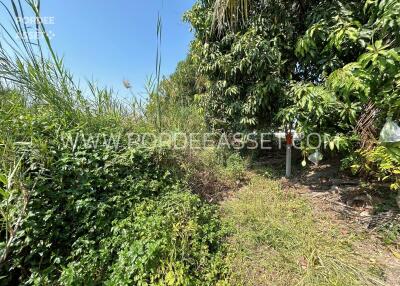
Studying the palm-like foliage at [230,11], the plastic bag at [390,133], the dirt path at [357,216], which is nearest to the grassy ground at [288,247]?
the dirt path at [357,216]

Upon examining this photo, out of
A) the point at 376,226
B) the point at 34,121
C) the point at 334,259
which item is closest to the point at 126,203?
the point at 34,121

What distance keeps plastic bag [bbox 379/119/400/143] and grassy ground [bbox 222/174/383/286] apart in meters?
0.88

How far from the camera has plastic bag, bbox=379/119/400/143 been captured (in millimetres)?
1633

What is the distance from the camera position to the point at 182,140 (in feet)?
9.10

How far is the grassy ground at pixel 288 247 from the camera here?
1.46 m

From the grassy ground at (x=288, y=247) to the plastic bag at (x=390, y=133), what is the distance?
88cm

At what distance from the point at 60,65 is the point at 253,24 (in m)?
2.27

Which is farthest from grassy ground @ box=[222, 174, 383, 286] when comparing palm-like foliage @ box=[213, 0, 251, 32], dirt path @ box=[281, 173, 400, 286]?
palm-like foliage @ box=[213, 0, 251, 32]

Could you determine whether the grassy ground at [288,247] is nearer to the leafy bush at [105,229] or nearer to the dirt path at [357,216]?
the dirt path at [357,216]

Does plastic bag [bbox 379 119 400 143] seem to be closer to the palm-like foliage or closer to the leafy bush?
the leafy bush

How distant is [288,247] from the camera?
1.71 metres

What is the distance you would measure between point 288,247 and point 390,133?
4.09ft

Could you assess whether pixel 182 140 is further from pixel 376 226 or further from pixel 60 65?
pixel 376 226

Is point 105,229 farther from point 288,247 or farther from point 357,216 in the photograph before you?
point 357,216
